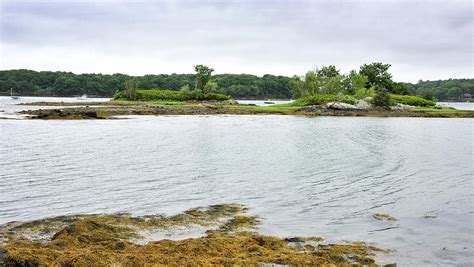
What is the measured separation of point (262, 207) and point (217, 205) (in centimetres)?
163

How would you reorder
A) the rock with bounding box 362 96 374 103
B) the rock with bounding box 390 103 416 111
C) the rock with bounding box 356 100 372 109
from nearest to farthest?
the rock with bounding box 356 100 372 109 → the rock with bounding box 390 103 416 111 → the rock with bounding box 362 96 374 103

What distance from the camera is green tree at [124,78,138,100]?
12611cm

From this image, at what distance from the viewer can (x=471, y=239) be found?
13.5m

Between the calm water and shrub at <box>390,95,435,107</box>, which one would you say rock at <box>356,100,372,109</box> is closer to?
shrub at <box>390,95,435,107</box>

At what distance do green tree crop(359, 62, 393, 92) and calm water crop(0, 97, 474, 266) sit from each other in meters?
104

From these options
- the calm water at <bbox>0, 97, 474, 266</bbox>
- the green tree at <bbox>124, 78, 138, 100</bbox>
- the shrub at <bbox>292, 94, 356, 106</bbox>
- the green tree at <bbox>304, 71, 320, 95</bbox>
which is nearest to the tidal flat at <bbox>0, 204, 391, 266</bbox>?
the calm water at <bbox>0, 97, 474, 266</bbox>

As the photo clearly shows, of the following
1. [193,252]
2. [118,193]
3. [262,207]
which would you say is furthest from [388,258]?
[118,193]

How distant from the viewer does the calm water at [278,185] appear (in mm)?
14273

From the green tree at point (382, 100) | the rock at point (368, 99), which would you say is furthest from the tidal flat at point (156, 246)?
the rock at point (368, 99)

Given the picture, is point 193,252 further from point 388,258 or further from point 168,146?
point 168,146

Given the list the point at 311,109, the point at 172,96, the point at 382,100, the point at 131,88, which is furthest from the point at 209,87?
the point at 382,100

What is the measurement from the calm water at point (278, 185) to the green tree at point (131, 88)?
89457mm

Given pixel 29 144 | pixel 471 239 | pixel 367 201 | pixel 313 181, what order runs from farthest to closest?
pixel 29 144, pixel 313 181, pixel 367 201, pixel 471 239

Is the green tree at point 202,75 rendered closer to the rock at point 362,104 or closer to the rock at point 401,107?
the rock at point 362,104
